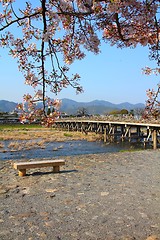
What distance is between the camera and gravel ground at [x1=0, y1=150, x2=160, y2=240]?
4965mm

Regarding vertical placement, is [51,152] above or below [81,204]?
below

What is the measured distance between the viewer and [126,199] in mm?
6836

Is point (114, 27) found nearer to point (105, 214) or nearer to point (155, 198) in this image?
point (105, 214)

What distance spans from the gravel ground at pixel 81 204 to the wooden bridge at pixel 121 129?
62.0 feet

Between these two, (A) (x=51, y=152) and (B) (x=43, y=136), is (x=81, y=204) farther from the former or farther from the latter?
(B) (x=43, y=136)

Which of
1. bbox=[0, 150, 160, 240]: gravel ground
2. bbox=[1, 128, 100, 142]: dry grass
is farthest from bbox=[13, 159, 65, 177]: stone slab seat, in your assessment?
bbox=[1, 128, 100, 142]: dry grass

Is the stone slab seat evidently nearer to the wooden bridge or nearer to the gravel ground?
the gravel ground

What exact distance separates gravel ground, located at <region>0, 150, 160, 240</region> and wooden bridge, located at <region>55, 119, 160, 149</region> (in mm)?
18892

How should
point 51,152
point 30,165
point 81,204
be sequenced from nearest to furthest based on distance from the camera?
point 81,204
point 30,165
point 51,152

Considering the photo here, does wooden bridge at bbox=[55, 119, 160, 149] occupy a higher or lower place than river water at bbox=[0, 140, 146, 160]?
higher

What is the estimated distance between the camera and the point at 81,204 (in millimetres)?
6414

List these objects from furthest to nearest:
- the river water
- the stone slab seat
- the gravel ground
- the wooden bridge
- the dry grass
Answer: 1. the dry grass
2. the wooden bridge
3. the river water
4. the stone slab seat
5. the gravel ground

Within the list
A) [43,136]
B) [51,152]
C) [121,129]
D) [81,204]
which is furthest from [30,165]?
[43,136]

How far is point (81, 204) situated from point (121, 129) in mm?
35464
